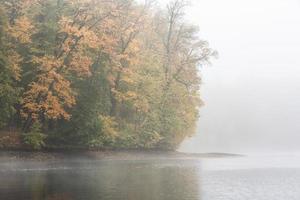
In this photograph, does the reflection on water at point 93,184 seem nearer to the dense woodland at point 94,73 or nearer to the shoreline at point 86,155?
the shoreline at point 86,155

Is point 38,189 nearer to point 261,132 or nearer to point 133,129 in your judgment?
point 133,129

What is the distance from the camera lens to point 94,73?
48.8 metres

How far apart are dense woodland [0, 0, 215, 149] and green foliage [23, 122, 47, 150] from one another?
82mm

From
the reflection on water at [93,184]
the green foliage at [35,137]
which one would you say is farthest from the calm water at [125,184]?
the green foliage at [35,137]

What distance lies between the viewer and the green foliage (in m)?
42.0

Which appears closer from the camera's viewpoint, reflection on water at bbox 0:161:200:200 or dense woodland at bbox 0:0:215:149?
reflection on water at bbox 0:161:200:200

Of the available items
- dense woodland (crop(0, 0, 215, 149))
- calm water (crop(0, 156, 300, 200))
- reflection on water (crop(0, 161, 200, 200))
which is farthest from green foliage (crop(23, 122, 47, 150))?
reflection on water (crop(0, 161, 200, 200))

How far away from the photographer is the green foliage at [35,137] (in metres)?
42.0

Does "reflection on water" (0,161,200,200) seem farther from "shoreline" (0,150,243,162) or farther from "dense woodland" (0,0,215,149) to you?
"dense woodland" (0,0,215,149)

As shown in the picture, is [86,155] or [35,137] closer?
[35,137]

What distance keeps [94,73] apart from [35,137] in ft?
31.5

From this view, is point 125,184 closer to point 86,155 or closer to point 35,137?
point 35,137

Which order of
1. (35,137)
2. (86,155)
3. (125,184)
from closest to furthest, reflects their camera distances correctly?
(125,184)
(35,137)
(86,155)

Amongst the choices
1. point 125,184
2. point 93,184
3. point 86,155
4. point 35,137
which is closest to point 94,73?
point 86,155
